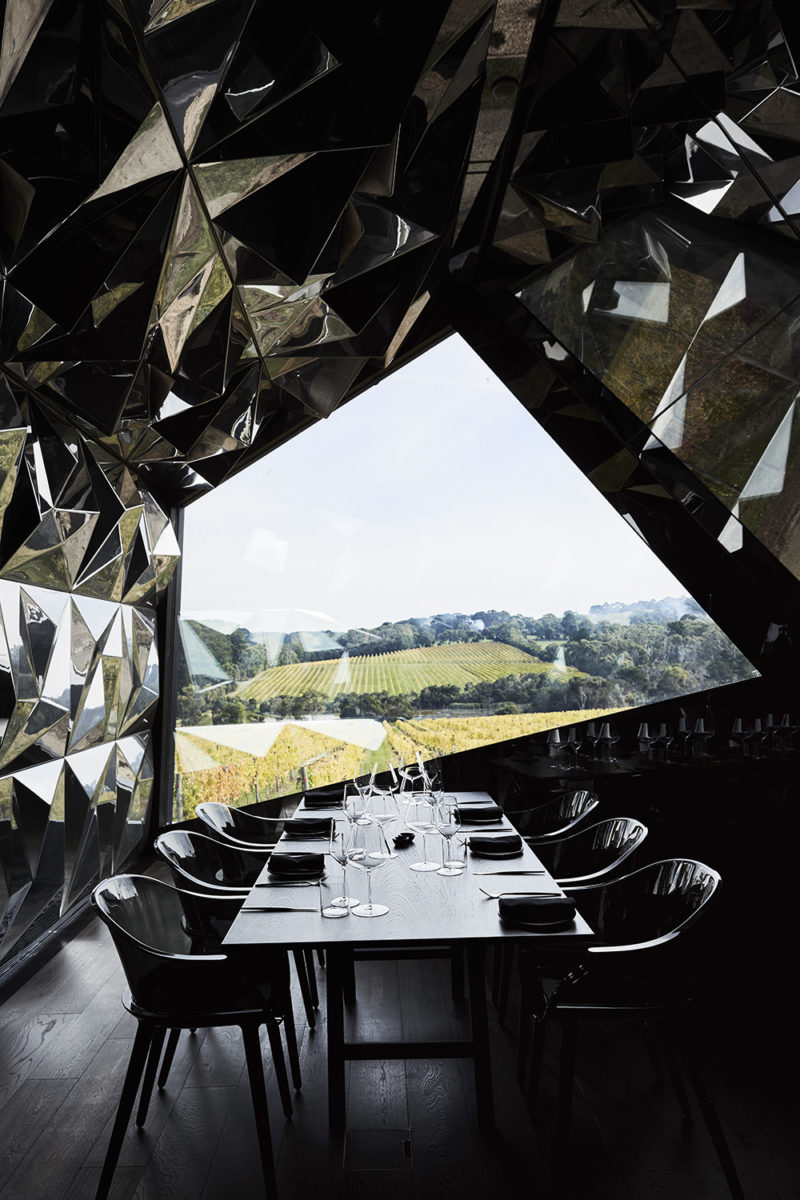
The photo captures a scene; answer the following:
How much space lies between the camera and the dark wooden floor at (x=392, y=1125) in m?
2.44

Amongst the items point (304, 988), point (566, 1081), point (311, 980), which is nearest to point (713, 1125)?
point (566, 1081)

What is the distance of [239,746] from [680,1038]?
4.46 metres

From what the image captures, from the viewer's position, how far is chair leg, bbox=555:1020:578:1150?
2486mm

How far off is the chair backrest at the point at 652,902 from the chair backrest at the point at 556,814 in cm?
94

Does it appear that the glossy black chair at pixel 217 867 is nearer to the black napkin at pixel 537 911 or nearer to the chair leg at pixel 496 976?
the chair leg at pixel 496 976

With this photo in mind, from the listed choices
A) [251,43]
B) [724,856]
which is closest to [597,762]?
[724,856]

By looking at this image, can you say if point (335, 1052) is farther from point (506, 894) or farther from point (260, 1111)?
point (506, 894)

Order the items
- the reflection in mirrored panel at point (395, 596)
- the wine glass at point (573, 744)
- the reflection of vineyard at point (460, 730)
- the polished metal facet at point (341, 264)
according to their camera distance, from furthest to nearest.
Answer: the reflection in mirrored panel at point (395, 596)
the reflection of vineyard at point (460, 730)
the wine glass at point (573, 744)
the polished metal facet at point (341, 264)

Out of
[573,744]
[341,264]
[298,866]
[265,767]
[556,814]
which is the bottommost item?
[556,814]

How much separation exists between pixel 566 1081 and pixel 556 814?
2289mm

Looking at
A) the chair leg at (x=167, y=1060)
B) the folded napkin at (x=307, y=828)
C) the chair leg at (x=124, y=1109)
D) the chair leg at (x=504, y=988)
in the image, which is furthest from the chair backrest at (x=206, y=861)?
the chair leg at (x=504, y=988)

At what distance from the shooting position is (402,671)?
625 cm

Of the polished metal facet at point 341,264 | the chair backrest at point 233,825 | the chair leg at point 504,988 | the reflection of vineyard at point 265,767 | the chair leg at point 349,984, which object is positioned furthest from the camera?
the reflection of vineyard at point 265,767

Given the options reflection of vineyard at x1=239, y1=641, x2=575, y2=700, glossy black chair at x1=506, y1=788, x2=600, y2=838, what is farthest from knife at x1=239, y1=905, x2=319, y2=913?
reflection of vineyard at x1=239, y1=641, x2=575, y2=700
